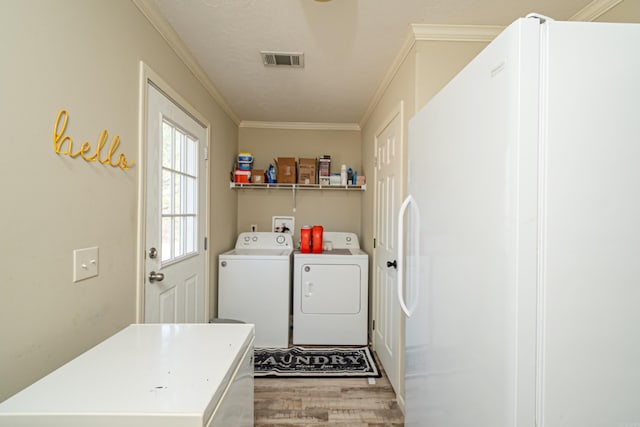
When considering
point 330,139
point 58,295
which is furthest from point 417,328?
point 330,139

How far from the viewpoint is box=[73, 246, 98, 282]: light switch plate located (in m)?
1.08

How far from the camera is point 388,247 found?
234cm

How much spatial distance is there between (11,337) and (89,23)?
3.57ft

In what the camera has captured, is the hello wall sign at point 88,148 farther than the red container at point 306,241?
No

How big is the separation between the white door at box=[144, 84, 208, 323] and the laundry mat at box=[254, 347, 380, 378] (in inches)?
25.8

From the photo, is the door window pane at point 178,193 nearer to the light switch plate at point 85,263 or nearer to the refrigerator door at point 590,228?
the light switch plate at point 85,263

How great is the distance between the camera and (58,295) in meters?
1.00

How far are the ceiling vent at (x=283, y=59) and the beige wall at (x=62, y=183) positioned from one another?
0.74m

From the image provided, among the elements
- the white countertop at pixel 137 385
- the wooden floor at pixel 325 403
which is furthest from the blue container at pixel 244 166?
the white countertop at pixel 137 385

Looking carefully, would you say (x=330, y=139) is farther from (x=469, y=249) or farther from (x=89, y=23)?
(x=469, y=249)

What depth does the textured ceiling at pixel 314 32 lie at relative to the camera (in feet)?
5.04

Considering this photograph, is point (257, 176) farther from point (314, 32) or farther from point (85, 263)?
point (85, 263)

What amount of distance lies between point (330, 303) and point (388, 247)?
914 mm

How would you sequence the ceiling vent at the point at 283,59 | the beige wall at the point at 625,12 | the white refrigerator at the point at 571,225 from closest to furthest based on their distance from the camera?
1. the white refrigerator at the point at 571,225
2. the beige wall at the point at 625,12
3. the ceiling vent at the point at 283,59
